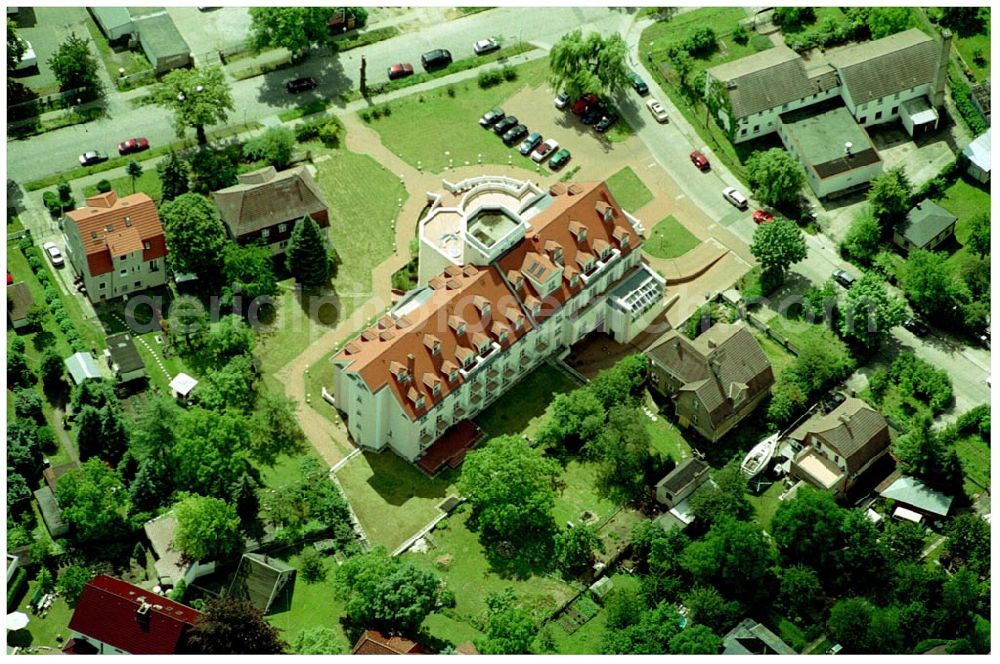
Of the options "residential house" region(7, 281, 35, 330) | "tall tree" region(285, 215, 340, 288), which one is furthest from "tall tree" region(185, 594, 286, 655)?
"residential house" region(7, 281, 35, 330)

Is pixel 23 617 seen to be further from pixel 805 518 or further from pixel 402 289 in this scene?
pixel 805 518

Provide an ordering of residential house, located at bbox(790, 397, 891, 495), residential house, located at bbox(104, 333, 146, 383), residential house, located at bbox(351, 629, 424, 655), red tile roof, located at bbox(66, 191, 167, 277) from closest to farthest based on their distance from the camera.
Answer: residential house, located at bbox(351, 629, 424, 655) < residential house, located at bbox(790, 397, 891, 495) < residential house, located at bbox(104, 333, 146, 383) < red tile roof, located at bbox(66, 191, 167, 277)

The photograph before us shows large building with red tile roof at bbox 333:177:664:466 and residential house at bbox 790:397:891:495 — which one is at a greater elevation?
large building with red tile roof at bbox 333:177:664:466

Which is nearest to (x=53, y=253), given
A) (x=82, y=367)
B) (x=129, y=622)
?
(x=82, y=367)

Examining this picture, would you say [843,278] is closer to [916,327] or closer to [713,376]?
[916,327]

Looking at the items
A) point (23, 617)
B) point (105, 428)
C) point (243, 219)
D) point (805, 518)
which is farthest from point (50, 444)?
point (805, 518)

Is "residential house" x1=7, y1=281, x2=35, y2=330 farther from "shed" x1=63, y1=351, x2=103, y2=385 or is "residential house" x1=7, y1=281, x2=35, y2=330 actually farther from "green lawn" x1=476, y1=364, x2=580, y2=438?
"green lawn" x1=476, y1=364, x2=580, y2=438
